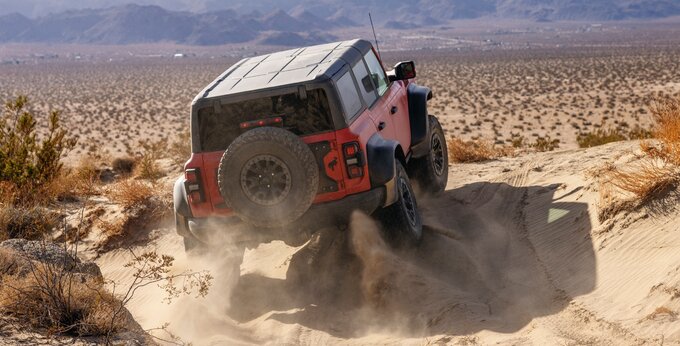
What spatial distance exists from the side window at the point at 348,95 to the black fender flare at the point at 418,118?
1.83 metres

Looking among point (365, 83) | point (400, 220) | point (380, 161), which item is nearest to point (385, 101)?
point (365, 83)

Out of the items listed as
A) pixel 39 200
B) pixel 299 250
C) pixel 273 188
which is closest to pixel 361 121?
pixel 273 188

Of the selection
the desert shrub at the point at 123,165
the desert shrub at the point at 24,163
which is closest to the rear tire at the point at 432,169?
the desert shrub at the point at 24,163

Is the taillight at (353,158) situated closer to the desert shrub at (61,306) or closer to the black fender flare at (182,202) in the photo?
the black fender flare at (182,202)

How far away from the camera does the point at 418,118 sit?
959 cm

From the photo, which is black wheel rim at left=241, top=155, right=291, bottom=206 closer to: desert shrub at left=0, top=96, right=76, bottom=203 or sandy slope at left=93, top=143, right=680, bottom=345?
sandy slope at left=93, top=143, right=680, bottom=345

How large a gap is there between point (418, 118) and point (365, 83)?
Answer: 57.5 inches

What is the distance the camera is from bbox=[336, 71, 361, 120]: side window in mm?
7289

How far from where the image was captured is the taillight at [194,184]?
7.20 meters

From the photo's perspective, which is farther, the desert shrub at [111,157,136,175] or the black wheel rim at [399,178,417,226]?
the desert shrub at [111,157,136,175]

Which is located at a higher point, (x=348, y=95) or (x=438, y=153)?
(x=348, y=95)

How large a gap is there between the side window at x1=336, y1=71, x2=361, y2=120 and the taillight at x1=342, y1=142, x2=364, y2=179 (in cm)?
34

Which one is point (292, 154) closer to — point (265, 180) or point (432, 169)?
point (265, 180)

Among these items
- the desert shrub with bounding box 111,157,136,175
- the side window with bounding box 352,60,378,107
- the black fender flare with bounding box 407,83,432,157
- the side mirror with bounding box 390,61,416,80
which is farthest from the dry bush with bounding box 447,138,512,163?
the desert shrub with bounding box 111,157,136,175
